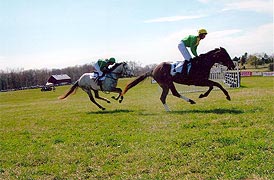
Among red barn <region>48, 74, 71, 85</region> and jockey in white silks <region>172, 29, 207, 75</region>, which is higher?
jockey in white silks <region>172, 29, 207, 75</region>

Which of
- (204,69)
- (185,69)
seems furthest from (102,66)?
(204,69)

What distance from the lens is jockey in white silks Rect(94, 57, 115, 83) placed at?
13.8 metres

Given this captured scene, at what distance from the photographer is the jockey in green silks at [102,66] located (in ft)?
45.4

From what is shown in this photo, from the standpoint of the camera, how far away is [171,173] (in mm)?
5395

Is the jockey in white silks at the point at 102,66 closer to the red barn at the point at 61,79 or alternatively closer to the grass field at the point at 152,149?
the grass field at the point at 152,149

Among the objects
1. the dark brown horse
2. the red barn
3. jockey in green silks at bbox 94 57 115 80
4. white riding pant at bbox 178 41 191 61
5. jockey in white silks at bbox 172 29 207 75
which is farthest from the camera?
the red barn

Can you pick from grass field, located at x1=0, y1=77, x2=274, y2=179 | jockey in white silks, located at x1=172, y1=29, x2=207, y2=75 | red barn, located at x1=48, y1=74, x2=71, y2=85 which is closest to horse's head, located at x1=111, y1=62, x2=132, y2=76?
jockey in white silks, located at x1=172, y1=29, x2=207, y2=75

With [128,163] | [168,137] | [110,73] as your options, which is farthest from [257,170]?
[110,73]

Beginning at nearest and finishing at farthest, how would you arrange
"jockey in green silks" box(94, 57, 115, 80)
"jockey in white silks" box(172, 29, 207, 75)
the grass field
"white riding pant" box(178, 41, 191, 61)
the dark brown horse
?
the grass field < "jockey in white silks" box(172, 29, 207, 75) < the dark brown horse < "white riding pant" box(178, 41, 191, 61) < "jockey in green silks" box(94, 57, 115, 80)

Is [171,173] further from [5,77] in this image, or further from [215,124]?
[5,77]

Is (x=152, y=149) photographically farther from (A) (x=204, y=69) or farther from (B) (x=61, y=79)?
(B) (x=61, y=79)

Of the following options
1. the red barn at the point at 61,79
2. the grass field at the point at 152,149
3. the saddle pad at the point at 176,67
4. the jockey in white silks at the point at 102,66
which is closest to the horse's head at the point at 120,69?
the jockey in white silks at the point at 102,66

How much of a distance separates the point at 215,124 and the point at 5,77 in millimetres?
52077

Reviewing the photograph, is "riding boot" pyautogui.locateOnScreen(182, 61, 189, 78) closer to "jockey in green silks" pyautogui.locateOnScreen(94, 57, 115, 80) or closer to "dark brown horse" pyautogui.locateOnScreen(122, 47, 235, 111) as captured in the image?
"dark brown horse" pyautogui.locateOnScreen(122, 47, 235, 111)
